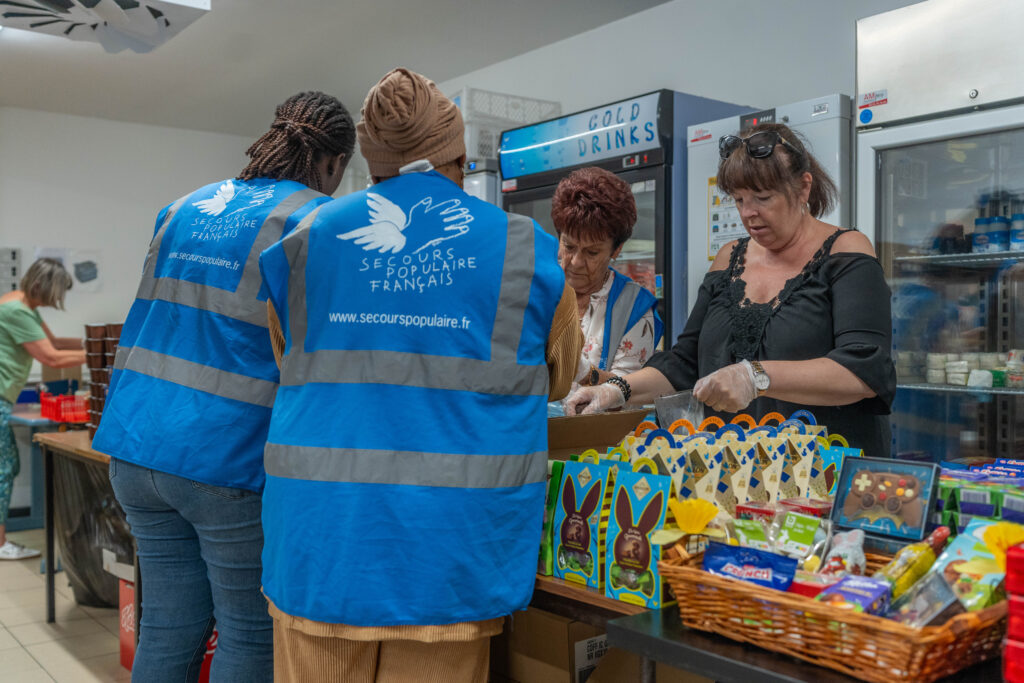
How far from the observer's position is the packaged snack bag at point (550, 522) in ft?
4.99

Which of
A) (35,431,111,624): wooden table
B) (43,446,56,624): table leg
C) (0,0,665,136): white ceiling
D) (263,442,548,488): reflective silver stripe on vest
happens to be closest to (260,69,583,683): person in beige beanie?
(263,442,548,488): reflective silver stripe on vest

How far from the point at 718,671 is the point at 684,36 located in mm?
4260

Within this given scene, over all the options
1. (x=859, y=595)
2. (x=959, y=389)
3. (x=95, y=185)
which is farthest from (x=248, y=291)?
(x=95, y=185)

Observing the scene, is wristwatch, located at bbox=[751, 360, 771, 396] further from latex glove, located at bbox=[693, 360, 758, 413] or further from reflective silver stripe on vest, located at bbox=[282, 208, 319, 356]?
reflective silver stripe on vest, located at bbox=[282, 208, 319, 356]

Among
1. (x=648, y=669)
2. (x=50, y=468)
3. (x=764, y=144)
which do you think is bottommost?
(x=50, y=468)

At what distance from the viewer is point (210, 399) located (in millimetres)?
1874

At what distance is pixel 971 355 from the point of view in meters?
3.09

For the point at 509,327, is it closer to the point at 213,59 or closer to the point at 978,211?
the point at 978,211

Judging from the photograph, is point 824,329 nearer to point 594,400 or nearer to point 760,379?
point 760,379

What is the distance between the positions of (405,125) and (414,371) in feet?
1.42

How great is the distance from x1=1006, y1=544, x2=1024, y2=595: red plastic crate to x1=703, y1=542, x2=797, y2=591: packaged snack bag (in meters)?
0.24

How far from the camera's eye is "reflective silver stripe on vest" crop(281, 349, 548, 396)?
1385mm

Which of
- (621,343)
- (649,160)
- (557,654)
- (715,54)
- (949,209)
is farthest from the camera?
(715,54)

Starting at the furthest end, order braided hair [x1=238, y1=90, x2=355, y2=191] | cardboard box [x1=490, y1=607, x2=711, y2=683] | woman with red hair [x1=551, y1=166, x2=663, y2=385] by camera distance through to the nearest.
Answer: woman with red hair [x1=551, y1=166, x2=663, y2=385] → braided hair [x1=238, y1=90, x2=355, y2=191] → cardboard box [x1=490, y1=607, x2=711, y2=683]
